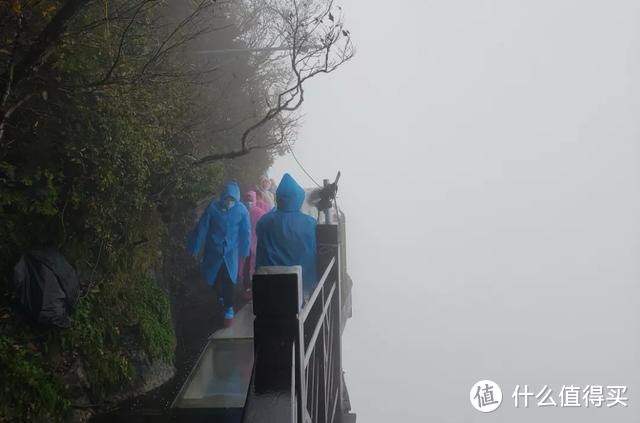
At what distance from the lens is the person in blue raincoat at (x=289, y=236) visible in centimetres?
551

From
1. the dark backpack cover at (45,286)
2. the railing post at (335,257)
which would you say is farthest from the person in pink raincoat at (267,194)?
the dark backpack cover at (45,286)

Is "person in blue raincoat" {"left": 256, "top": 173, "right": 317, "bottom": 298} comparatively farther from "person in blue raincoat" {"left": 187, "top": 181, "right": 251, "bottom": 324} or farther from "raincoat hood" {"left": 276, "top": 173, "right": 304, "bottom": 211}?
"person in blue raincoat" {"left": 187, "top": 181, "right": 251, "bottom": 324}

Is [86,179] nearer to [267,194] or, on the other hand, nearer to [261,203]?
[261,203]

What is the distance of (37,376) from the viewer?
12.4ft

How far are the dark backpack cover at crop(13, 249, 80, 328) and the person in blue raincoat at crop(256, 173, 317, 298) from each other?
2054 millimetres

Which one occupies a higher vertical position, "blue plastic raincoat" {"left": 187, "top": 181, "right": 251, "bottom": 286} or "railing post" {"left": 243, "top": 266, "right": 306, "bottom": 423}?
"blue plastic raincoat" {"left": 187, "top": 181, "right": 251, "bottom": 286}

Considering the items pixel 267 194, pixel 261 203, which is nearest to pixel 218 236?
pixel 261 203

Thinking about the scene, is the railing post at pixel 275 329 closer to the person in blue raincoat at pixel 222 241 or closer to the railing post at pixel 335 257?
the railing post at pixel 335 257

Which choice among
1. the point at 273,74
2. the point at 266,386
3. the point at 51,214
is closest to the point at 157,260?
the point at 51,214

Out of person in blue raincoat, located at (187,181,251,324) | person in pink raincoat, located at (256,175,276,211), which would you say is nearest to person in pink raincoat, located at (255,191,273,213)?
person in pink raincoat, located at (256,175,276,211)

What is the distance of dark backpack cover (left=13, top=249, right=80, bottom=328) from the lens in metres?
3.80

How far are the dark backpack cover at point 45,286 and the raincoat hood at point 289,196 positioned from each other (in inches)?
89.5

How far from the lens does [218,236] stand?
6648 millimetres

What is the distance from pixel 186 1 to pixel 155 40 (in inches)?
176
